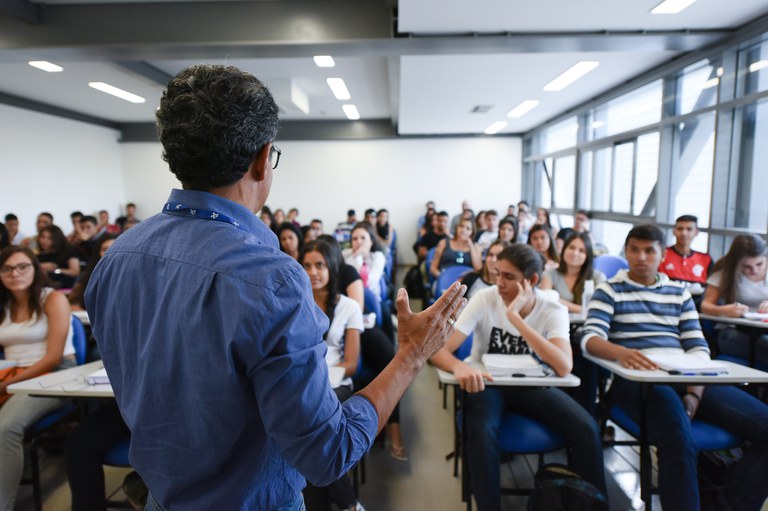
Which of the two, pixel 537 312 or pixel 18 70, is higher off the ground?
pixel 18 70

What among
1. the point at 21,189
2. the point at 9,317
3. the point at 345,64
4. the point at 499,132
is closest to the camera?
the point at 9,317

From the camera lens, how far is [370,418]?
810 mm

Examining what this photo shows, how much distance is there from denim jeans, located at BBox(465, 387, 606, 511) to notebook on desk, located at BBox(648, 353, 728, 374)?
428 mm

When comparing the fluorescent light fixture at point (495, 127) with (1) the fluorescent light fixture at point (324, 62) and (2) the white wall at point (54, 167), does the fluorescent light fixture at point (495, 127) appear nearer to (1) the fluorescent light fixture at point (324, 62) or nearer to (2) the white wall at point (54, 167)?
(1) the fluorescent light fixture at point (324, 62)

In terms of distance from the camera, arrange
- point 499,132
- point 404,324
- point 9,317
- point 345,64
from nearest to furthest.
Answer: point 404,324 < point 9,317 < point 345,64 < point 499,132

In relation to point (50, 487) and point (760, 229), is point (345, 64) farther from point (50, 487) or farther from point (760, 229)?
point (50, 487)

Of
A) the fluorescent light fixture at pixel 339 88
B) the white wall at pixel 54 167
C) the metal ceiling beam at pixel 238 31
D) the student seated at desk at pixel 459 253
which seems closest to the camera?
the metal ceiling beam at pixel 238 31

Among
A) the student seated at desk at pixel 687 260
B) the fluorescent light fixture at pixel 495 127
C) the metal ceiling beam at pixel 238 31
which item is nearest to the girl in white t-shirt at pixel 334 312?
the metal ceiling beam at pixel 238 31

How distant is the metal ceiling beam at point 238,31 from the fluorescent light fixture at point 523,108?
2.89 m

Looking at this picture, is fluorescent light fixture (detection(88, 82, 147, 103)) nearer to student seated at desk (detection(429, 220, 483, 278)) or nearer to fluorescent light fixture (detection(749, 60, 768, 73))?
student seated at desk (detection(429, 220, 483, 278))

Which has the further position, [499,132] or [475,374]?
[499,132]

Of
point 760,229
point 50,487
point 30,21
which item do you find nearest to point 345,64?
point 30,21

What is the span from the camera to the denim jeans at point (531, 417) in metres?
1.90

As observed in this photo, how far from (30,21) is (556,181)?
871 centimetres
